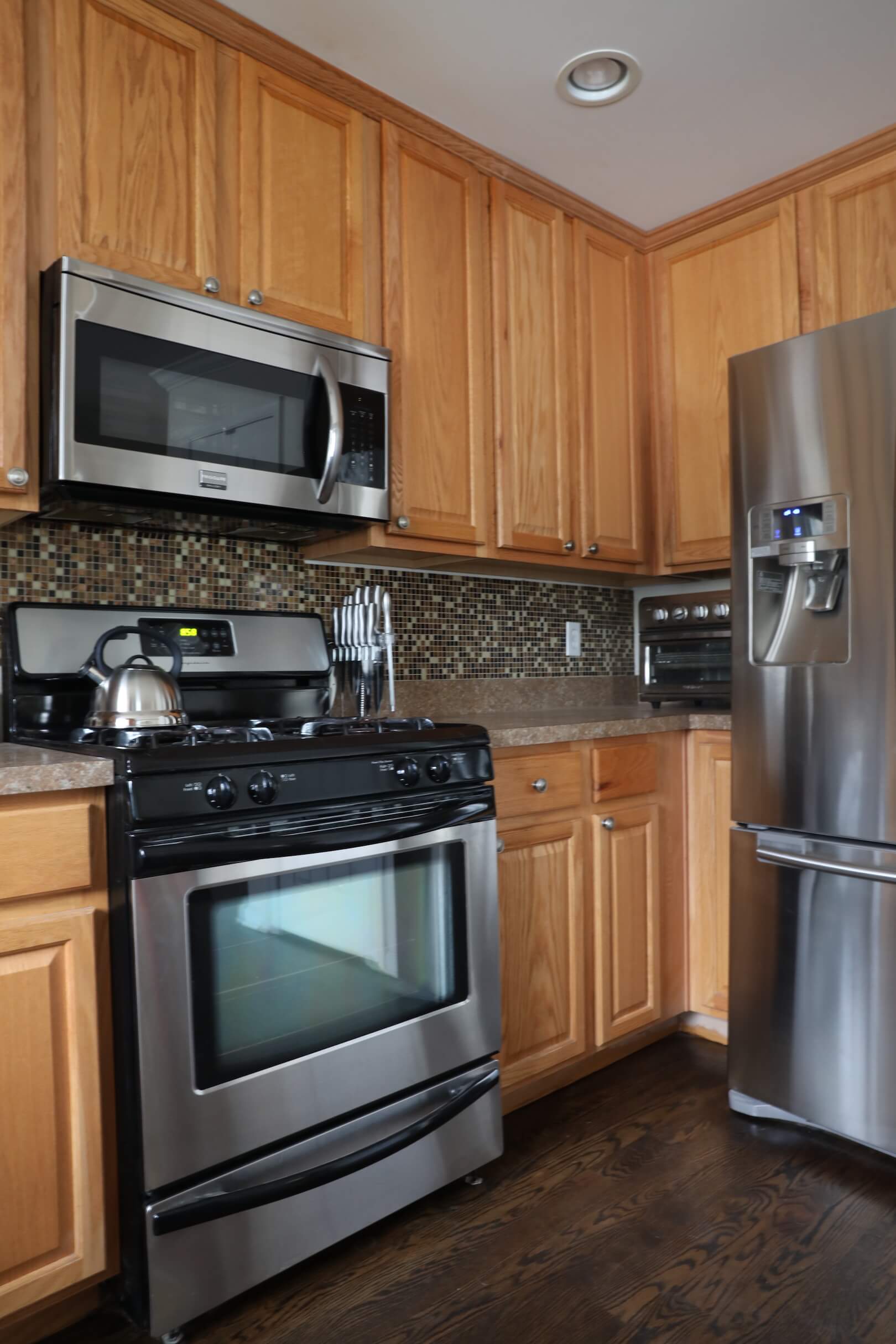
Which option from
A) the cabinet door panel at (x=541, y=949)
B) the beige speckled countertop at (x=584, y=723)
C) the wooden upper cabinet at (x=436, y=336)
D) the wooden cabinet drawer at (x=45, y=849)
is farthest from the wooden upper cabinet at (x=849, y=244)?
the wooden cabinet drawer at (x=45, y=849)

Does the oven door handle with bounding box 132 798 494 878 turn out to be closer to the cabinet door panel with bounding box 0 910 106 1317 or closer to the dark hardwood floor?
the cabinet door panel with bounding box 0 910 106 1317

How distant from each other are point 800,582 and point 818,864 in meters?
0.61

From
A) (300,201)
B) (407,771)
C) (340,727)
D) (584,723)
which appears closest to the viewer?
(407,771)

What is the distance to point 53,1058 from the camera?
138 cm

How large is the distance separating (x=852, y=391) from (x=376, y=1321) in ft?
6.27

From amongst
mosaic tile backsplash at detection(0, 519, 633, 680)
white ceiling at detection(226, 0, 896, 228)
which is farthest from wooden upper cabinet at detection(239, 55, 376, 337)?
mosaic tile backsplash at detection(0, 519, 633, 680)

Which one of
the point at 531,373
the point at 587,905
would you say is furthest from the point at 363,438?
the point at 587,905

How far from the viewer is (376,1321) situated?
1441 mm

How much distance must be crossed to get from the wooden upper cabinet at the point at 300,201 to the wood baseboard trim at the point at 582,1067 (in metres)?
1.80

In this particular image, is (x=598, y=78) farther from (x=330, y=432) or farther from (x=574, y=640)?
(x=574, y=640)

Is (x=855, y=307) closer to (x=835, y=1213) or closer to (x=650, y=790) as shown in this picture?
(x=650, y=790)

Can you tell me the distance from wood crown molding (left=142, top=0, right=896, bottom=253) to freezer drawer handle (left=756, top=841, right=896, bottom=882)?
1.83m

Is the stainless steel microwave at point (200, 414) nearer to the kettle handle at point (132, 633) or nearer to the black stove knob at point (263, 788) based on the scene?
the kettle handle at point (132, 633)

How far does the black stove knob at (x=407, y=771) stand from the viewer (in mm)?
1681
